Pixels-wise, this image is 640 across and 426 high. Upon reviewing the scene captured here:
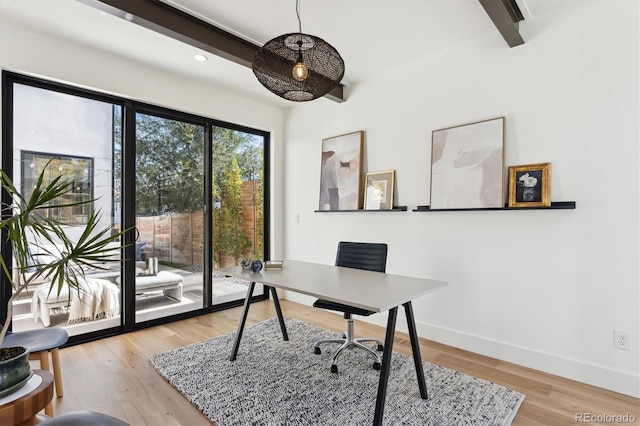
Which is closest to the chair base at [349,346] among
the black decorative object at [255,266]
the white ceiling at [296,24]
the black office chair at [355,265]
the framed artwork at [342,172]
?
the black office chair at [355,265]

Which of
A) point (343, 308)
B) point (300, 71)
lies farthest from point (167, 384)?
point (300, 71)

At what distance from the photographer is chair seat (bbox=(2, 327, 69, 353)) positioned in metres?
1.92

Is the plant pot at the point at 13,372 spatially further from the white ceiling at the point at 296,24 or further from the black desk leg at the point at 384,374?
the white ceiling at the point at 296,24

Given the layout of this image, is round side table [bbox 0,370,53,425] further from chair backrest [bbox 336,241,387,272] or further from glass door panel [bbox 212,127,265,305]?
glass door panel [bbox 212,127,265,305]

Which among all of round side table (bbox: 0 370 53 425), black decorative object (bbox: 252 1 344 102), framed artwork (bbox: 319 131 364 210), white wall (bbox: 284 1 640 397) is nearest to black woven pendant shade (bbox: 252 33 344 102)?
black decorative object (bbox: 252 1 344 102)

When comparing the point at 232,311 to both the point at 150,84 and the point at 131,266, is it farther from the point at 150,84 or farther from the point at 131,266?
the point at 150,84

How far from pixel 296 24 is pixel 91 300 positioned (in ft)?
10.2

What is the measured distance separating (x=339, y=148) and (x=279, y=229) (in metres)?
1.46

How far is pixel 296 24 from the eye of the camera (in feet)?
8.61

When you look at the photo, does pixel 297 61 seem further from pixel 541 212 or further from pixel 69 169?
pixel 69 169

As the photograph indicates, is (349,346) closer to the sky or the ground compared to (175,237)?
closer to the ground

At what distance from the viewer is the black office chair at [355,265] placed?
2494 mm

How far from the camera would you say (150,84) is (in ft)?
11.0

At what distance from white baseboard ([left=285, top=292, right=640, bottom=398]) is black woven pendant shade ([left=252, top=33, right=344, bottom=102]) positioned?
7.79 ft
